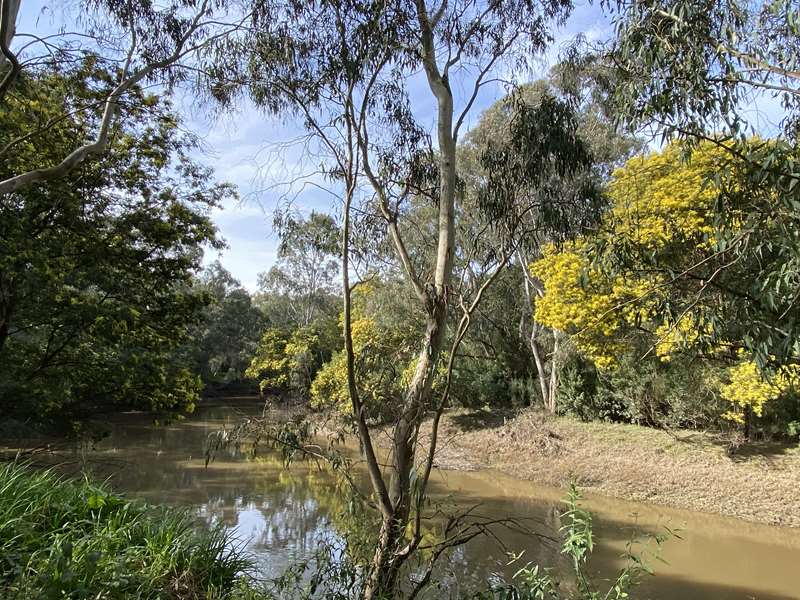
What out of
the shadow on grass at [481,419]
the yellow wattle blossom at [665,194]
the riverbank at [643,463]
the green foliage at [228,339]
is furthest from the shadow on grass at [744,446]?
the green foliage at [228,339]

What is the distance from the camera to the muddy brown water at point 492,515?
605 centimetres

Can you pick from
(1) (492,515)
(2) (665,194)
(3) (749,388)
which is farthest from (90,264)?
(3) (749,388)

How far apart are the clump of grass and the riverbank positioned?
382 centimetres

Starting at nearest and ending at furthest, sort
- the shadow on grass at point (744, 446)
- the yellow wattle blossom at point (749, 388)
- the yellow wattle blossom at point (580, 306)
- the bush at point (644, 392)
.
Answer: the yellow wattle blossom at point (749, 388)
the shadow on grass at point (744, 446)
the yellow wattle blossom at point (580, 306)
the bush at point (644, 392)

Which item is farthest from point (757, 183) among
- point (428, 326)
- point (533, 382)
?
point (533, 382)

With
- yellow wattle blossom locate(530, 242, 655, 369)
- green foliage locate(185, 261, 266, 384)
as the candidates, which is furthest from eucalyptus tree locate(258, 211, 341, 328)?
yellow wattle blossom locate(530, 242, 655, 369)

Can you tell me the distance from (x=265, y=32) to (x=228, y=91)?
1010 mm

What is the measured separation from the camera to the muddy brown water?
6.05 meters

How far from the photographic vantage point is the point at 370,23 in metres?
3.93

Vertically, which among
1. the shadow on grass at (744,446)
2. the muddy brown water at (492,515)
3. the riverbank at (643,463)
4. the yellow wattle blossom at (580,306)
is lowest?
the muddy brown water at (492,515)

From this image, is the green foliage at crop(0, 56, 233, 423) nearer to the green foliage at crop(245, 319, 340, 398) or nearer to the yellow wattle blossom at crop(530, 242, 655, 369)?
the yellow wattle blossom at crop(530, 242, 655, 369)

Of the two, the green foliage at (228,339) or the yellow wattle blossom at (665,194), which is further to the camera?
the green foliage at (228,339)

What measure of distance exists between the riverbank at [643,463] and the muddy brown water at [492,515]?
41cm

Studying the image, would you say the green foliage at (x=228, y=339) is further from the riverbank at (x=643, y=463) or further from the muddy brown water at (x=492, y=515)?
the riverbank at (x=643, y=463)
